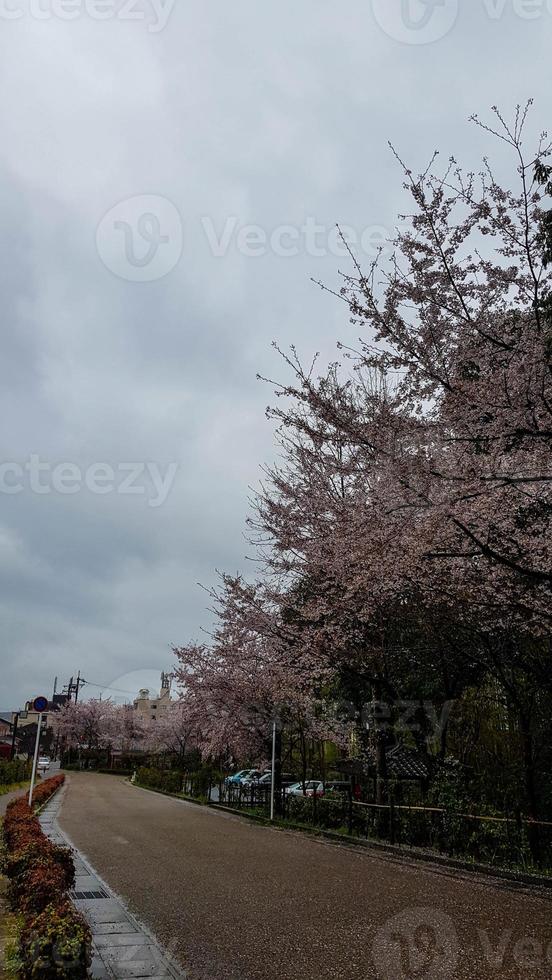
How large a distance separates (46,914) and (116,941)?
61.9 inches

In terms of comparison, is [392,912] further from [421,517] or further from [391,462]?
[391,462]

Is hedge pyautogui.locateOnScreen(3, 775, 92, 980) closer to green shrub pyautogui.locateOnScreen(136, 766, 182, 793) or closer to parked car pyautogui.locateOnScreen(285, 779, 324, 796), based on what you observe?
parked car pyautogui.locateOnScreen(285, 779, 324, 796)

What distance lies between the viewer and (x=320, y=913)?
275 inches

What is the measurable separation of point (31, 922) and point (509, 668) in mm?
9534

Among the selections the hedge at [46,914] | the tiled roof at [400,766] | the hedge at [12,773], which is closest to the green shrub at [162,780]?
the hedge at [12,773]

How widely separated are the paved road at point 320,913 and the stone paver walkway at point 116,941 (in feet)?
0.61

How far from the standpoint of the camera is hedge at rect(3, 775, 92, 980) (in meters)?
4.29

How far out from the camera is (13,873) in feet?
22.7

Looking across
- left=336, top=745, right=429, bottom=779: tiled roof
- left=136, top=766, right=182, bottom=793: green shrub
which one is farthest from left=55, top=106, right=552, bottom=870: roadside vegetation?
left=136, top=766, right=182, bottom=793: green shrub

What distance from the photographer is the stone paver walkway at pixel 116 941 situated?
5012mm

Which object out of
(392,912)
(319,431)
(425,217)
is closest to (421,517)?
(319,431)

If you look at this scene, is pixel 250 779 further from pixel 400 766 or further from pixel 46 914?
pixel 46 914

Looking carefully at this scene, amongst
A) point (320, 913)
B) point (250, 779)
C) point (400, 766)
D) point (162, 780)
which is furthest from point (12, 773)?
point (320, 913)

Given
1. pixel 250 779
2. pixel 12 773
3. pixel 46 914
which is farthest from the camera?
pixel 12 773
